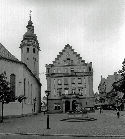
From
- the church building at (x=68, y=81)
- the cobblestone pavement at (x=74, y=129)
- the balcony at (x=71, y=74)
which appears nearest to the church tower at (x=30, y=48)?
the church building at (x=68, y=81)

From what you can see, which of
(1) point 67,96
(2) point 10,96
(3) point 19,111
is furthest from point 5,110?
(1) point 67,96

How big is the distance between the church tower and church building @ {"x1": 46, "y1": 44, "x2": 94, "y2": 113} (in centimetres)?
437

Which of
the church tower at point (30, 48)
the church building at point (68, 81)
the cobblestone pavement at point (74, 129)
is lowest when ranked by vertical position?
the cobblestone pavement at point (74, 129)

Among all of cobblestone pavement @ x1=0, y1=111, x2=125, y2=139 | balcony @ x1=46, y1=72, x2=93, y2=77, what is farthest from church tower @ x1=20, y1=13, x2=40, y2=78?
cobblestone pavement @ x1=0, y1=111, x2=125, y2=139

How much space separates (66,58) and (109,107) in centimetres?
4087

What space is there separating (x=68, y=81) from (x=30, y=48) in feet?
45.1

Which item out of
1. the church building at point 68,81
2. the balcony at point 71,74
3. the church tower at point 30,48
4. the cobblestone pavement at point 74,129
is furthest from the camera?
the balcony at point 71,74

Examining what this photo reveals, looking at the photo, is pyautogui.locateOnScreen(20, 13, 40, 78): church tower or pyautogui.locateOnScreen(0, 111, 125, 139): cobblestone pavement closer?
pyautogui.locateOnScreen(0, 111, 125, 139): cobblestone pavement

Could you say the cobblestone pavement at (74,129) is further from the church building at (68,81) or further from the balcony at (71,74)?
the balcony at (71,74)

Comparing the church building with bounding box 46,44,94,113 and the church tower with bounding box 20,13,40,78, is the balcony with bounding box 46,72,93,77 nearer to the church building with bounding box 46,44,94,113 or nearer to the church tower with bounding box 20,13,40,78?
the church building with bounding box 46,44,94,113

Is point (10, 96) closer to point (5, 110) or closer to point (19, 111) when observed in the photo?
point (5, 110)

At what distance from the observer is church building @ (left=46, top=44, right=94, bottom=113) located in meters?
80.9

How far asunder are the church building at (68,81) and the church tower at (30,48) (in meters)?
4.37

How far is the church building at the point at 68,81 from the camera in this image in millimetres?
80938
